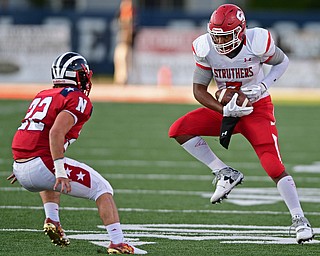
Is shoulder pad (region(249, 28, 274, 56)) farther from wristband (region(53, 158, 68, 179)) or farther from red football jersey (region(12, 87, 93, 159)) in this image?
wristband (region(53, 158, 68, 179))

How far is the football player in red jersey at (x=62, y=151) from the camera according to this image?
577 centimetres

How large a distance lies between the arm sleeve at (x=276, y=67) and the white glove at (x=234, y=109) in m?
0.30

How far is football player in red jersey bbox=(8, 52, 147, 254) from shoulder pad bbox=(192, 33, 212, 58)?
102 cm

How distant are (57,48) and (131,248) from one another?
17804mm

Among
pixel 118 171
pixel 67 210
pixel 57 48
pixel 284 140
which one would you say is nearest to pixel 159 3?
pixel 57 48

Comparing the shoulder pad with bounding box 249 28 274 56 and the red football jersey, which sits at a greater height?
the shoulder pad with bounding box 249 28 274 56

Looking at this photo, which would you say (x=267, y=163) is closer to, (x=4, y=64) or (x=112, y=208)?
(x=112, y=208)

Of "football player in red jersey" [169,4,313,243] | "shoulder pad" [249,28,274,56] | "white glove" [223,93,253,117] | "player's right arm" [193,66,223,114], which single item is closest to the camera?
"football player in red jersey" [169,4,313,243]

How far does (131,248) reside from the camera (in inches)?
230

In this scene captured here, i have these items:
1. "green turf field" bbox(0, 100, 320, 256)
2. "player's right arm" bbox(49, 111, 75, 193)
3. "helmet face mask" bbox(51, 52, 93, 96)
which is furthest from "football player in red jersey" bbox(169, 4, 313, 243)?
"player's right arm" bbox(49, 111, 75, 193)

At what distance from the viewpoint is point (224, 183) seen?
6.94 metres

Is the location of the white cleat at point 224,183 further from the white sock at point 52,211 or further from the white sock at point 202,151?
the white sock at point 52,211

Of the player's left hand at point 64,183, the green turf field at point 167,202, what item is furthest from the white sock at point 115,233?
the player's left hand at point 64,183

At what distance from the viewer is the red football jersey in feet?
19.3
